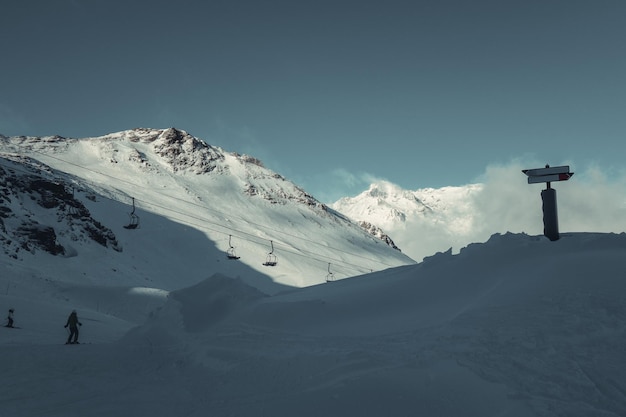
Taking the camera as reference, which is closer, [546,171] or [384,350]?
[384,350]

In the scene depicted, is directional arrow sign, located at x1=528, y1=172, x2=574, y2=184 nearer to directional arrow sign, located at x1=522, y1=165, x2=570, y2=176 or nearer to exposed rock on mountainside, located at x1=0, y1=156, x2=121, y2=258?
directional arrow sign, located at x1=522, y1=165, x2=570, y2=176

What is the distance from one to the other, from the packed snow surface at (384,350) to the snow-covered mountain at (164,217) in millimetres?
21388

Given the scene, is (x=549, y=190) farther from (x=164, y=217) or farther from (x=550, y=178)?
(x=164, y=217)

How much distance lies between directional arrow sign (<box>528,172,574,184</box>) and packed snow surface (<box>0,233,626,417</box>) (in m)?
1.68

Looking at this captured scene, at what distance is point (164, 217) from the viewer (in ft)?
214

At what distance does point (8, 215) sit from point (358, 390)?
36.7 m

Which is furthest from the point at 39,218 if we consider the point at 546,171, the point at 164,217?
the point at 546,171

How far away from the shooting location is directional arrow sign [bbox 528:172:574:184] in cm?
1152

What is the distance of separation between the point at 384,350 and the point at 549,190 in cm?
696

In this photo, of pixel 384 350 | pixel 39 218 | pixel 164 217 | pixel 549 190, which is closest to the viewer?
pixel 384 350

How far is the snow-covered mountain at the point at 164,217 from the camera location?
3838 cm

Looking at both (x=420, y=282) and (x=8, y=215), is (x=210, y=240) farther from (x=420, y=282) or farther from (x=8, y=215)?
(x=420, y=282)

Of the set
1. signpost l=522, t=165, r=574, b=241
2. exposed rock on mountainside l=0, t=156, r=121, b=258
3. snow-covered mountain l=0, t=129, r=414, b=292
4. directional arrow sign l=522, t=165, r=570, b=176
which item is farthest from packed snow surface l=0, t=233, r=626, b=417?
exposed rock on mountainside l=0, t=156, r=121, b=258

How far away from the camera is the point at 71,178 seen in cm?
6794
